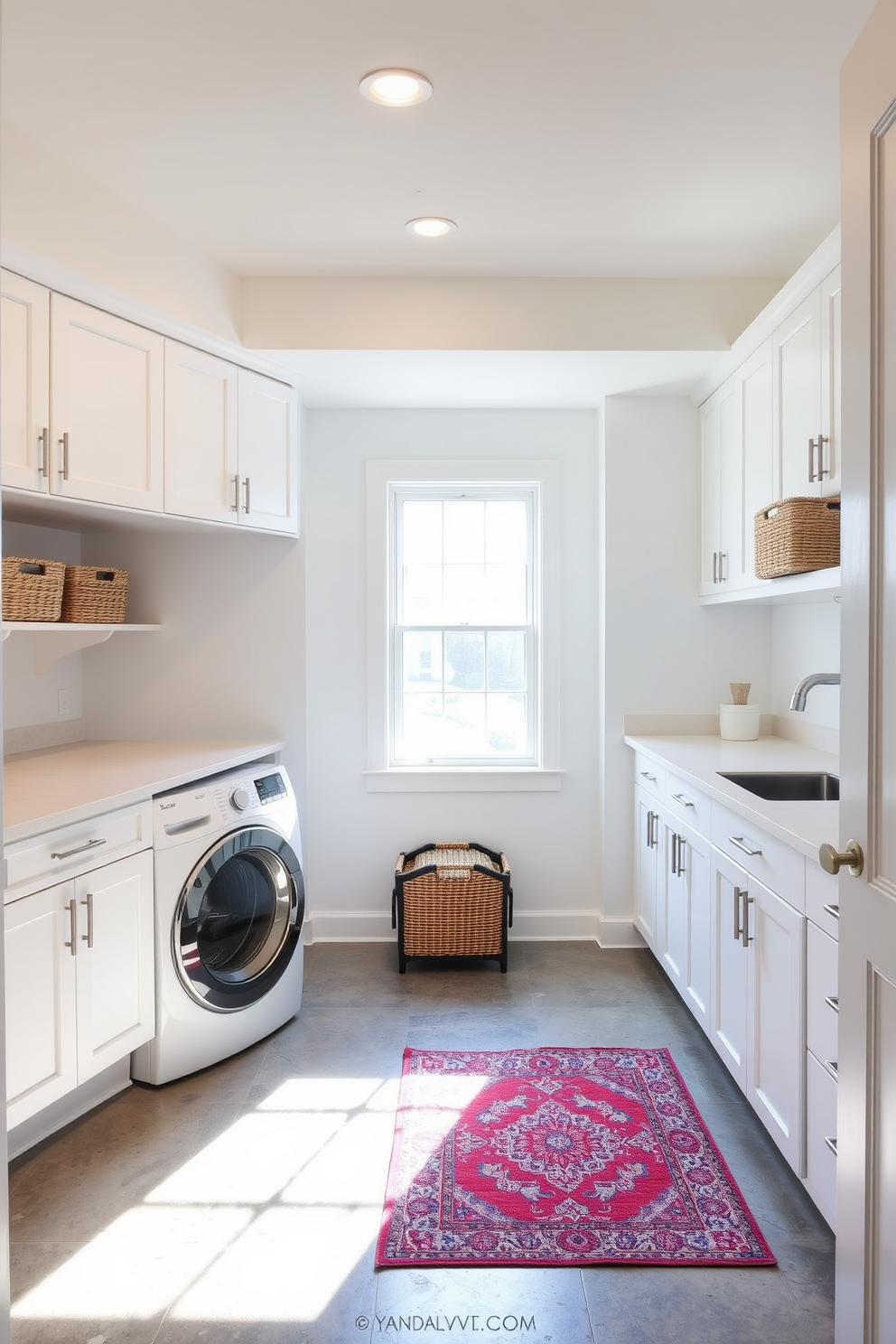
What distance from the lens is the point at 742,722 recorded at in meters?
3.35

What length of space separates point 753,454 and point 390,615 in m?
1.67

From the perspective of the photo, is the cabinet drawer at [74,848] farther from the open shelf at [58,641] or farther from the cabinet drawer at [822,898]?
the cabinet drawer at [822,898]

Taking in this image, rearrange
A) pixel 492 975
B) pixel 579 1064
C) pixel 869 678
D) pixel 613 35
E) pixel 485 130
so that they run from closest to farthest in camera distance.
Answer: pixel 869 678
pixel 613 35
pixel 485 130
pixel 579 1064
pixel 492 975

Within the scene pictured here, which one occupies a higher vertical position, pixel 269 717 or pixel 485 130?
pixel 485 130

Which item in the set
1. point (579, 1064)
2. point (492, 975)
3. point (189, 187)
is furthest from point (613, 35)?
point (492, 975)

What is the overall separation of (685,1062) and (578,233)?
2.61m

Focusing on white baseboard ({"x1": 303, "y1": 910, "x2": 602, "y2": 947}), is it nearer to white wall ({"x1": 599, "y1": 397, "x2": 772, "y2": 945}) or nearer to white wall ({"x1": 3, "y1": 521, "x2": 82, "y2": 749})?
white wall ({"x1": 599, "y1": 397, "x2": 772, "y2": 945})

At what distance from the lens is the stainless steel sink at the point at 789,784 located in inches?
105

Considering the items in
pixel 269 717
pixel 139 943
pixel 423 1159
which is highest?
pixel 269 717

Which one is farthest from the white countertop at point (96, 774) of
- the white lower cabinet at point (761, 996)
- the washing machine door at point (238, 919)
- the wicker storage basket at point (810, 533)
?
the wicker storage basket at point (810, 533)

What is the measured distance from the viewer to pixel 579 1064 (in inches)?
105

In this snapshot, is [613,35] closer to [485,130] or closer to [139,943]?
[485,130]

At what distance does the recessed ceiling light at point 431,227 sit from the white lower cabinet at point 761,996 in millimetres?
2035

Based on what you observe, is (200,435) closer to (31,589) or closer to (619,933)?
(31,589)
